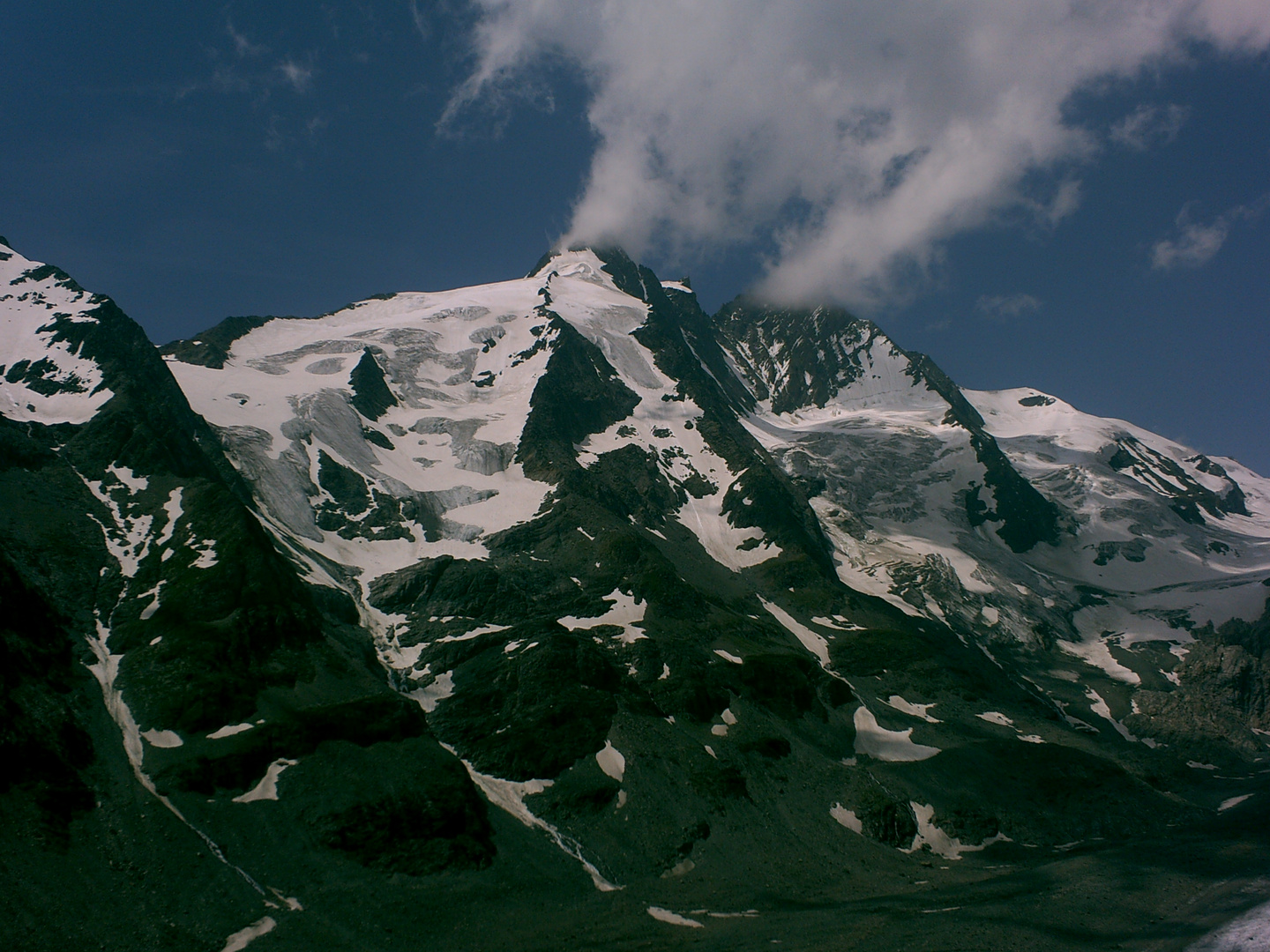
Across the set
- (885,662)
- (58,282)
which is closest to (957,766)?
(885,662)

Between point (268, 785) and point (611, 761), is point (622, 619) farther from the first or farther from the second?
point (268, 785)

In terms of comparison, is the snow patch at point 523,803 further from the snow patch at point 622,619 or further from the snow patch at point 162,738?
the snow patch at point 622,619

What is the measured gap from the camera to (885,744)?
4082 inches

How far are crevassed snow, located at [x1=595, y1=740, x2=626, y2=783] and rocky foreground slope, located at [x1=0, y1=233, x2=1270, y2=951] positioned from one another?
749mm

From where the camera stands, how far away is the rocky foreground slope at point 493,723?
5762cm

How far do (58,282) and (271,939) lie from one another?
15140 cm

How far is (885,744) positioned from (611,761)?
42.3 meters

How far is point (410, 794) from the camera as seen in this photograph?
7012 cm

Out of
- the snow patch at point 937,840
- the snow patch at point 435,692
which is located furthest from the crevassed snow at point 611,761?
the snow patch at point 937,840

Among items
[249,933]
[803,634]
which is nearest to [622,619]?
[803,634]

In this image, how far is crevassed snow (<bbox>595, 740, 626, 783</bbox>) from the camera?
8306 centimetres

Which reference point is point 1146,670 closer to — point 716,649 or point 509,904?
point 716,649

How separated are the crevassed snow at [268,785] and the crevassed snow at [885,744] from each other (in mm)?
71652

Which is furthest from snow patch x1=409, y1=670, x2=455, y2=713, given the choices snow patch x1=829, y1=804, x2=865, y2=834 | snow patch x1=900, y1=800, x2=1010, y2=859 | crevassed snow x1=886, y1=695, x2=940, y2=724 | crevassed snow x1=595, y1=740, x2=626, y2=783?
crevassed snow x1=886, y1=695, x2=940, y2=724
